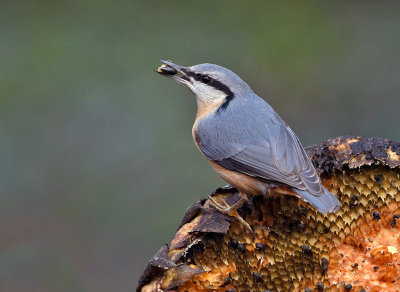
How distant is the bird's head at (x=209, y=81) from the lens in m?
3.47

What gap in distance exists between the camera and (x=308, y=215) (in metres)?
2.73

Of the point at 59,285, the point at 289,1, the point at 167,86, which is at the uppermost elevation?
the point at 289,1

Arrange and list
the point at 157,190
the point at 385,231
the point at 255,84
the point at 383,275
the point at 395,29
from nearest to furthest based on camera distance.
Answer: the point at 383,275
the point at 385,231
the point at 157,190
the point at 255,84
the point at 395,29

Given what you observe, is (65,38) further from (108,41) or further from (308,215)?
(308,215)

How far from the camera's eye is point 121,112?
4.77m

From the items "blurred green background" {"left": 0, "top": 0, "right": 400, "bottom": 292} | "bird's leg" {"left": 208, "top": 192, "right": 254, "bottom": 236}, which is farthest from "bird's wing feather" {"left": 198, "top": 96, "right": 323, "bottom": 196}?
"blurred green background" {"left": 0, "top": 0, "right": 400, "bottom": 292}

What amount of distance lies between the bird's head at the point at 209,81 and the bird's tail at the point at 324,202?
40.6 inches

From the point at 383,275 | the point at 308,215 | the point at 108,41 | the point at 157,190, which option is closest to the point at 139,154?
the point at 157,190

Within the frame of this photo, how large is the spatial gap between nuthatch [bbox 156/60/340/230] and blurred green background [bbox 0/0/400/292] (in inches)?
42.8

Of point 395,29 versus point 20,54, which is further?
point 395,29

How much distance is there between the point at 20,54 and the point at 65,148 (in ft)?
2.79

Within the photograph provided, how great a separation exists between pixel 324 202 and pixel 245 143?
27.7 inches

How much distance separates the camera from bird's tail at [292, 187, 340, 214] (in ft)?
8.34

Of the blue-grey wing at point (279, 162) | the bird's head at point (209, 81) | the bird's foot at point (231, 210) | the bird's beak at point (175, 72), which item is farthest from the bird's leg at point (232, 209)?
the bird's beak at point (175, 72)
